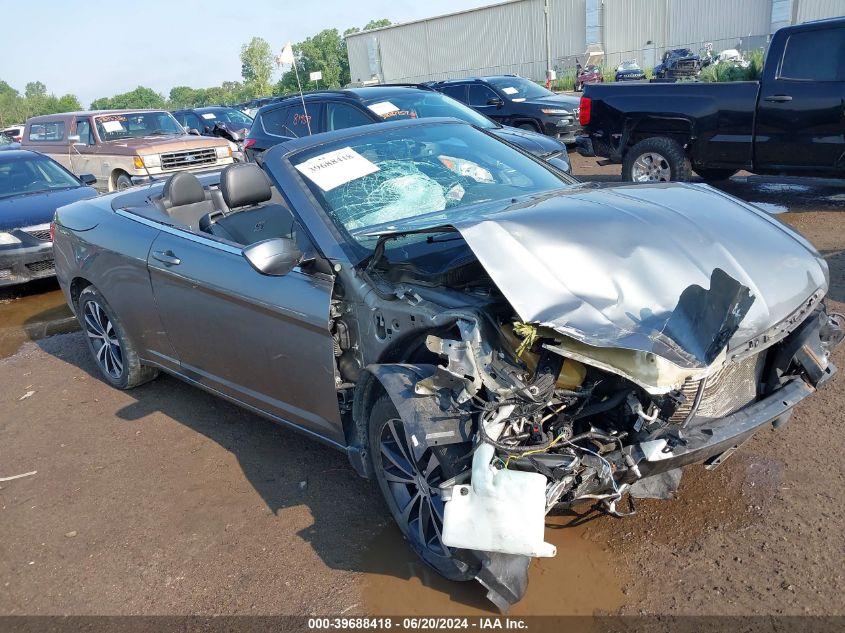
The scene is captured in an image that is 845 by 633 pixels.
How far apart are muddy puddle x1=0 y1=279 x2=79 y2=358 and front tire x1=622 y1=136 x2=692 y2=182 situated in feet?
22.7

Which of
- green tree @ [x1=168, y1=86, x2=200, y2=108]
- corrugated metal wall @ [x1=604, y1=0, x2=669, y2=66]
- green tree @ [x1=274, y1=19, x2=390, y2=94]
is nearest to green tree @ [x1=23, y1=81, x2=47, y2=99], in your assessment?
green tree @ [x1=168, y1=86, x2=200, y2=108]

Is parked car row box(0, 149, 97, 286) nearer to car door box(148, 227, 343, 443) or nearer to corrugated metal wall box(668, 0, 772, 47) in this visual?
car door box(148, 227, 343, 443)

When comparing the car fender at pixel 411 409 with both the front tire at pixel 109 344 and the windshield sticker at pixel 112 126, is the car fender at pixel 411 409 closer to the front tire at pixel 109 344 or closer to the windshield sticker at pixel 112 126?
the front tire at pixel 109 344

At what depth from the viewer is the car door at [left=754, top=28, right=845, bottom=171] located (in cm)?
802

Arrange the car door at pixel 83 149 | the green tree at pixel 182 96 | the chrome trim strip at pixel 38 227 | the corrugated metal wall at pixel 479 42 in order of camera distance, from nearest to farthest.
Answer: the chrome trim strip at pixel 38 227 < the car door at pixel 83 149 < the corrugated metal wall at pixel 479 42 < the green tree at pixel 182 96

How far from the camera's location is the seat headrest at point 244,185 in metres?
4.09

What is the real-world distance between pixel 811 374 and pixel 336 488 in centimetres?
Result: 233

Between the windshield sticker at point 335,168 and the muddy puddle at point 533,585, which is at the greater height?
the windshield sticker at point 335,168

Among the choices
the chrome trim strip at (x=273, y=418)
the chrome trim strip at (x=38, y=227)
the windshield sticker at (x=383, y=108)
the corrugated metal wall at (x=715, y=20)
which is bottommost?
the corrugated metal wall at (x=715, y=20)

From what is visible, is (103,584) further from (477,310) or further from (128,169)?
(128,169)

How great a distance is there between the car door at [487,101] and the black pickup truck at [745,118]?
4.80 meters

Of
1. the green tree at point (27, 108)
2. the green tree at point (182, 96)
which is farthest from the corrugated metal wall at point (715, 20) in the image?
the green tree at point (182, 96)

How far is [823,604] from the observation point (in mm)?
2721

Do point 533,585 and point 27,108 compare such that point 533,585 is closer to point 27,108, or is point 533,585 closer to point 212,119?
point 212,119
